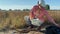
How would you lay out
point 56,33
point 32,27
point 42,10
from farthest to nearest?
point 32,27 → point 42,10 → point 56,33

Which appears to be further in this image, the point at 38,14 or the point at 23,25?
the point at 23,25

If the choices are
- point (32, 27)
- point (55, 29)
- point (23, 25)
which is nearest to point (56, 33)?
point (55, 29)

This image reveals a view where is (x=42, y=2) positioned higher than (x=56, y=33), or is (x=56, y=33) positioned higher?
(x=42, y=2)

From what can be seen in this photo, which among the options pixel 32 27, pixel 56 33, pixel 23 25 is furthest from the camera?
pixel 23 25

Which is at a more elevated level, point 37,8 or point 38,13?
point 37,8

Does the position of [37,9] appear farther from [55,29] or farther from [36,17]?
[55,29]

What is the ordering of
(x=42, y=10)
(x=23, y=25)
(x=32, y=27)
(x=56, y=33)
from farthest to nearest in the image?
(x=23, y=25) < (x=32, y=27) < (x=42, y=10) < (x=56, y=33)

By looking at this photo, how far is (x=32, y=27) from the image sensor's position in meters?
18.4

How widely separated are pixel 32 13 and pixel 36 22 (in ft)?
2.43

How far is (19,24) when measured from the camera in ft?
67.1

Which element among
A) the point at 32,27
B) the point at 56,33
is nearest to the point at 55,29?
the point at 56,33

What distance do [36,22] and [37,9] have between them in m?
1.10

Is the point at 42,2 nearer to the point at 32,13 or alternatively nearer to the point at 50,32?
the point at 32,13

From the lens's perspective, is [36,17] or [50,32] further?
[36,17]
